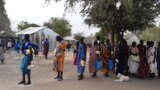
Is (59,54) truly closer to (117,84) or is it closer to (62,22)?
(117,84)

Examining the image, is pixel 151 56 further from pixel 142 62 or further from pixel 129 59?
pixel 129 59

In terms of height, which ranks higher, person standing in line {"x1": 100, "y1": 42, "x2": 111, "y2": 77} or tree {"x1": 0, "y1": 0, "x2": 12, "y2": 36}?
tree {"x1": 0, "y1": 0, "x2": 12, "y2": 36}

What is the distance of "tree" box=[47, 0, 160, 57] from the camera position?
48.5ft

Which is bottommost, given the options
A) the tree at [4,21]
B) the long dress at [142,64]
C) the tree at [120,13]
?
the long dress at [142,64]

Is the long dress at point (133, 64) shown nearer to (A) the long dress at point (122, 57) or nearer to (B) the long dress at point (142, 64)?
(B) the long dress at point (142, 64)

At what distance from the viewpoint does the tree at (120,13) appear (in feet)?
48.5

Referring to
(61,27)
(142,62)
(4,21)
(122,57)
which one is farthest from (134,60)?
(61,27)

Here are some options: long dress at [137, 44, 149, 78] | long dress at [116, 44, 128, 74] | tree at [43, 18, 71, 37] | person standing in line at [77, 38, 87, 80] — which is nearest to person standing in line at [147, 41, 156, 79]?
long dress at [137, 44, 149, 78]

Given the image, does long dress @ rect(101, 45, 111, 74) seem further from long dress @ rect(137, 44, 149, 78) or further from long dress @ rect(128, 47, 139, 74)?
long dress @ rect(137, 44, 149, 78)

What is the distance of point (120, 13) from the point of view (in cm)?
1572

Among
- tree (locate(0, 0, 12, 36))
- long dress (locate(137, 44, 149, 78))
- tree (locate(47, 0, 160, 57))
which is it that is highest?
tree (locate(0, 0, 12, 36))

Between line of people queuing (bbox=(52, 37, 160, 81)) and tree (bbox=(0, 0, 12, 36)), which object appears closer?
line of people queuing (bbox=(52, 37, 160, 81))

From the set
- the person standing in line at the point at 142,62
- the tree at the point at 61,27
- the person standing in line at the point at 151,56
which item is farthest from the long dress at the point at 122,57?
the tree at the point at 61,27

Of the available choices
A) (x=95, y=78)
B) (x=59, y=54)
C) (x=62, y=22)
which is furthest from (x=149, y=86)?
(x=62, y=22)
